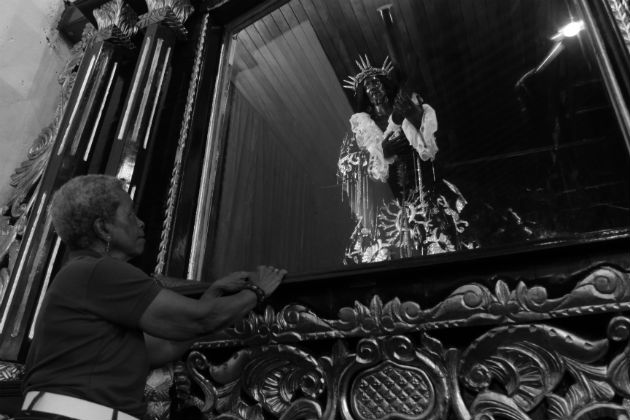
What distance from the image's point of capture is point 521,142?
108 centimetres

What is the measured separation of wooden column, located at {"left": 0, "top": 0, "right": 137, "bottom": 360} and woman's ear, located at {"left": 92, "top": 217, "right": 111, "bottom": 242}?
1.56 ft

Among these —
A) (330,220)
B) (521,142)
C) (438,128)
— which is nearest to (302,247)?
(330,220)

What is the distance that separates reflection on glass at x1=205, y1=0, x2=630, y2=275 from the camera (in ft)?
3.31

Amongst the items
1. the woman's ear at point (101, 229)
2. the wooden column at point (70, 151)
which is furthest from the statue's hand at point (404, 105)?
the wooden column at point (70, 151)

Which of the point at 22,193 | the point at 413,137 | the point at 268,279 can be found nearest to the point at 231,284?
the point at 268,279

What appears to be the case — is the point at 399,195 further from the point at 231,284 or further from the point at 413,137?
the point at 231,284

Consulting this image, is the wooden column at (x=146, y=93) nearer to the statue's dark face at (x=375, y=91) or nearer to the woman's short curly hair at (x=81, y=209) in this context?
the woman's short curly hair at (x=81, y=209)

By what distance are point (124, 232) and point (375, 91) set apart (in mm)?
736

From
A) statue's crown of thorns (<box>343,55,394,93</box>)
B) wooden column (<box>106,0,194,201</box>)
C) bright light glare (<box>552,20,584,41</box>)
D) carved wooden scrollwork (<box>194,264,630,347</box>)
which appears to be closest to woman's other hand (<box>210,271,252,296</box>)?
carved wooden scrollwork (<box>194,264,630,347</box>)

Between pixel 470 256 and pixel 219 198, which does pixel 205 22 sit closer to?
pixel 219 198

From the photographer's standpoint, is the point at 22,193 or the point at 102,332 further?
the point at 22,193

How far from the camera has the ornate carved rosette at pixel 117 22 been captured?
5.58 feet

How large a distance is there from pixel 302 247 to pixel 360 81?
0.49 meters

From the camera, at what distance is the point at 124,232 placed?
92 cm
